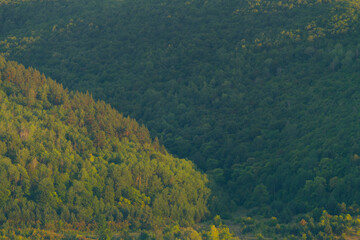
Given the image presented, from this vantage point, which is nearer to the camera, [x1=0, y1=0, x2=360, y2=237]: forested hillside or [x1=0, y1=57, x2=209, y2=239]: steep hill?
[x1=0, y1=57, x2=209, y2=239]: steep hill

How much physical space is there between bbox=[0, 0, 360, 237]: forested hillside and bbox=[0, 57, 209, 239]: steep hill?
6.18 m

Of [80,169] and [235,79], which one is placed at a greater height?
[235,79]

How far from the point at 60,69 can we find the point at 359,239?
59.9m

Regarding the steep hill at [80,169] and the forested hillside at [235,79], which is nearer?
the steep hill at [80,169]

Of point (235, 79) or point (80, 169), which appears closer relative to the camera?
point (80, 169)

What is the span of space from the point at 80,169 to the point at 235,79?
31446mm

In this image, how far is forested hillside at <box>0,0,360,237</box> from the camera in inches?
2530

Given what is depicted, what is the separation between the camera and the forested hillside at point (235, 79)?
64250 mm

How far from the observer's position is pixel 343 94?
234 ft

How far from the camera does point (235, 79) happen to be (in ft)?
275

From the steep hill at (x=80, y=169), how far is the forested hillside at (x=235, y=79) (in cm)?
618

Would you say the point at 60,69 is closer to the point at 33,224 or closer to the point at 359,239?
the point at 33,224

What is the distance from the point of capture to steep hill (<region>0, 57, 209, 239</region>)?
54.2 meters

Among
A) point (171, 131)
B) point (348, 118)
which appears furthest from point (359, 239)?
point (171, 131)
